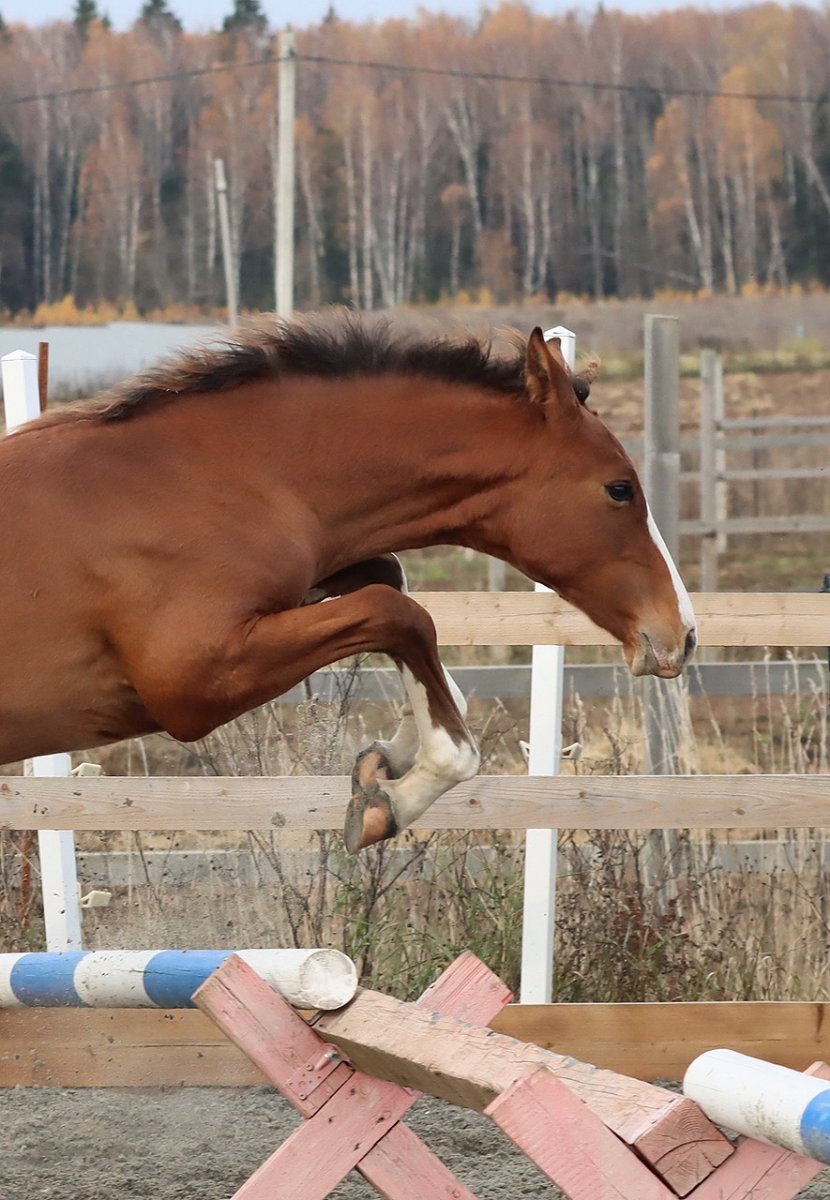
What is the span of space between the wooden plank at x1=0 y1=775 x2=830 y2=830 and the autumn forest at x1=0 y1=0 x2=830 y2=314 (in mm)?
29821

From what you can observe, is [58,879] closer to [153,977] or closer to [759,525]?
[153,977]

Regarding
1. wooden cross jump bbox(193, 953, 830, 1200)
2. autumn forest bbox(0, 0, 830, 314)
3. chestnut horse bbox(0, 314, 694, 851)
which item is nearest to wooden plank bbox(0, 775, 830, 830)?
chestnut horse bbox(0, 314, 694, 851)

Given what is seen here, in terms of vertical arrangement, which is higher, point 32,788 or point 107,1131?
point 32,788

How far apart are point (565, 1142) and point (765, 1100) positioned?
35 cm

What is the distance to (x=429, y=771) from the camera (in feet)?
11.6

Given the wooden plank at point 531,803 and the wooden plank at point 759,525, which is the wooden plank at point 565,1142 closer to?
the wooden plank at point 531,803

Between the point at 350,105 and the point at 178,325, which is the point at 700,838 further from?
the point at 350,105

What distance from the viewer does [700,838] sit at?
5.86 metres

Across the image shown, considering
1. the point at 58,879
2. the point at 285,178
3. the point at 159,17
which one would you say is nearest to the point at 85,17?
the point at 159,17

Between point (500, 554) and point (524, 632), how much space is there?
1137mm

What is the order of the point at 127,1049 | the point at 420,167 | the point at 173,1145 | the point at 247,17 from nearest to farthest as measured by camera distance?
the point at 173,1145, the point at 127,1049, the point at 420,167, the point at 247,17

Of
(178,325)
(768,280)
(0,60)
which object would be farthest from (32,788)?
(0,60)

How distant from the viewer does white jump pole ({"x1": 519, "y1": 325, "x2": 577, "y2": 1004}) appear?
502 cm

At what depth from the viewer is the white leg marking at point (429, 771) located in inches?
139
